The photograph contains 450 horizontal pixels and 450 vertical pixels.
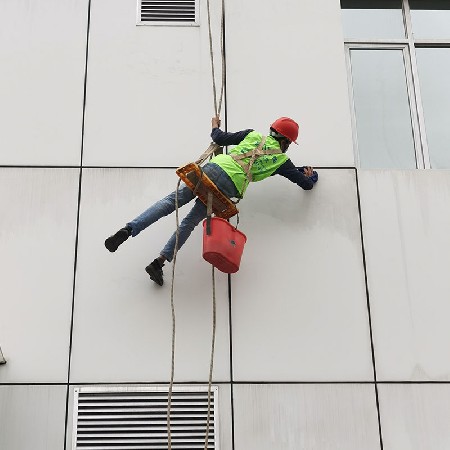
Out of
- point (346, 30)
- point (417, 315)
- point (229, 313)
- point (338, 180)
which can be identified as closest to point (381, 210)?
point (338, 180)

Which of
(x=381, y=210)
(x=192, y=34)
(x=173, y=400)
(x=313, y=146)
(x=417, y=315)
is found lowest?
(x=173, y=400)

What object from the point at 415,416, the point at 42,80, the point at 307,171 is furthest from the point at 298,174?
the point at 42,80

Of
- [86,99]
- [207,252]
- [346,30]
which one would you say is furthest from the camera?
[346,30]

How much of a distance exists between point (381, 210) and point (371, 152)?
1.98 feet

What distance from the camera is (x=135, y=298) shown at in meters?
5.55

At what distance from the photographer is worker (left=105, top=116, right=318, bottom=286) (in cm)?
542

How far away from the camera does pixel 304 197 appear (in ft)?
19.5

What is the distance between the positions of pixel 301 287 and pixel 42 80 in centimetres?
259

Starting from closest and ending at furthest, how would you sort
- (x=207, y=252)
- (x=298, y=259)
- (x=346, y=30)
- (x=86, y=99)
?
1. (x=207, y=252)
2. (x=298, y=259)
3. (x=86, y=99)
4. (x=346, y=30)

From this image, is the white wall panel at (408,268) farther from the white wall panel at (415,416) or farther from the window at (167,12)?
the window at (167,12)

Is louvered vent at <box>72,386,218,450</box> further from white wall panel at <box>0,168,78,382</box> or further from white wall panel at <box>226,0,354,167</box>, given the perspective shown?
white wall panel at <box>226,0,354,167</box>

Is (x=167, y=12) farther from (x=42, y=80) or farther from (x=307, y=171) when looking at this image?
(x=307, y=171)

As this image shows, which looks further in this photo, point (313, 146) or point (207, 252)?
point (313, 146)

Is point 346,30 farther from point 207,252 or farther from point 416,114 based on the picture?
point 207,252
